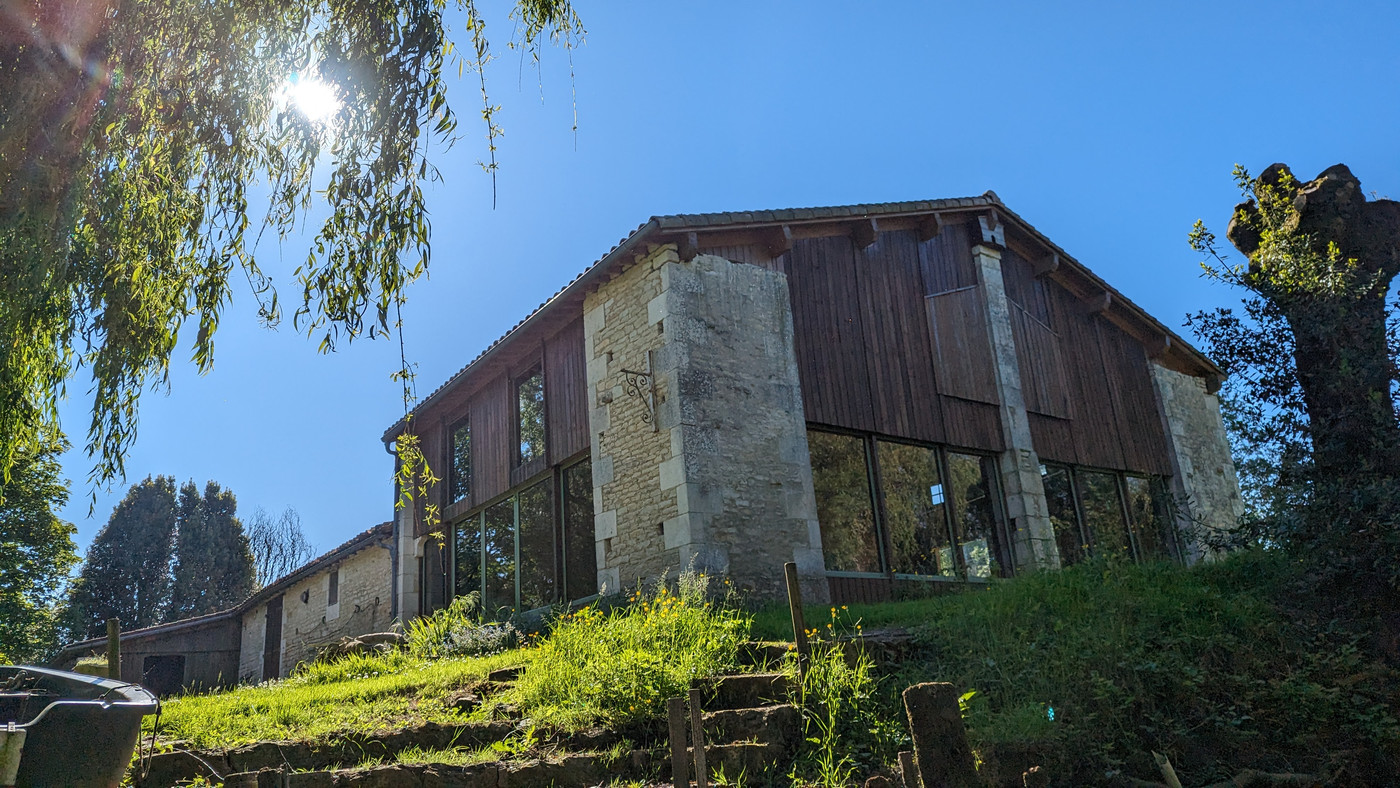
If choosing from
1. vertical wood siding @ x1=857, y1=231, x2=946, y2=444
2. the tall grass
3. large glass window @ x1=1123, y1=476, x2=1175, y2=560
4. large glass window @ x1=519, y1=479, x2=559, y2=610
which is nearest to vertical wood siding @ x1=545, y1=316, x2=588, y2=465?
large glass window @ x1=519, y1=479, x2=559, y2=610

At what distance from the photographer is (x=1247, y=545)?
7.96 m

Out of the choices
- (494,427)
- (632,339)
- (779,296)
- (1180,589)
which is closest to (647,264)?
(632,339)

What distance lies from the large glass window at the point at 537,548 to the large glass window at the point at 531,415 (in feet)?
1.55

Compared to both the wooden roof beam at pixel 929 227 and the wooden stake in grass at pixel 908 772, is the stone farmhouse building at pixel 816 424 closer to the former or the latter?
the wooden roof beam at pixel 929 227

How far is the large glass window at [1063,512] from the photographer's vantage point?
499 inches

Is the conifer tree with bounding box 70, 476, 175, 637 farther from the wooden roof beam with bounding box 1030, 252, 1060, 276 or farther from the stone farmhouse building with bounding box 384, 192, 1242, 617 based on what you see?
the wooden roof beam with bounding box 1030, 252, 1060, 276

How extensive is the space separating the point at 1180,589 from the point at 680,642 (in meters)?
3.85

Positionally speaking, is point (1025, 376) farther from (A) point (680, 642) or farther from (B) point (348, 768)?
(B) point (348, 768)

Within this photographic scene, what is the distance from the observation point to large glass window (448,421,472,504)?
1440 centimetres

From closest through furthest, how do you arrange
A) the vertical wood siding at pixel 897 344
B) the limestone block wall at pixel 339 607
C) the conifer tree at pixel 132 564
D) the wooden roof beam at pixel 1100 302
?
1. the vertical wood siding at pixel 897 344
2. the wooden roof beam at pixel 1100 302
3. the limestone block wall at pixel 339 607
4. the conifer tree at pixel 132 564

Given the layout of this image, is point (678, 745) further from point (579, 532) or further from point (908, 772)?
point (579, 532)

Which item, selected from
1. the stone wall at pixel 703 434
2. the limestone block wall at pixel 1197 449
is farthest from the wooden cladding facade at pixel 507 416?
the limestone block wall at pixel 1197 449

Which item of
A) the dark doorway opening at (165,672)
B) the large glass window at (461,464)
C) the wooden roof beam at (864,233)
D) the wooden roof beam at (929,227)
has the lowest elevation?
the dark doorway opening at (165,672)

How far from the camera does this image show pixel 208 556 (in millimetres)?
34906
